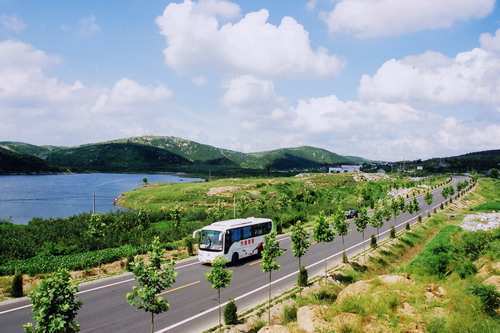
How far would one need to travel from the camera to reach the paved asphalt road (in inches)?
837

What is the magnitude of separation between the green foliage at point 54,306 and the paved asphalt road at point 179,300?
23.7 ft

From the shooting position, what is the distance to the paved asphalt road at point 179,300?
2127 centimetres

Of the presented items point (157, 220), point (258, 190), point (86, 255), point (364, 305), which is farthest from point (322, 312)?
point (258, 190)

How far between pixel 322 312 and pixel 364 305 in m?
2.81

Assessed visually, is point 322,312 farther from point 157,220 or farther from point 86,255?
point 157,220

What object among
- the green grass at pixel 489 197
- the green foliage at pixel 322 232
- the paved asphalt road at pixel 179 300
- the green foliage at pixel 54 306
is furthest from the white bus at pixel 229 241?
the green grass at pixel 489 197

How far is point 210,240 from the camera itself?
33250 mm

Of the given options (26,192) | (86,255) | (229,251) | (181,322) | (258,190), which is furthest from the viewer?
(26,192)

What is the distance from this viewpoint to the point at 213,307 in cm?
2406

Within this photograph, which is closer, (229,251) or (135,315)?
(135,315)

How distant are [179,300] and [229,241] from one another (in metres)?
8.66

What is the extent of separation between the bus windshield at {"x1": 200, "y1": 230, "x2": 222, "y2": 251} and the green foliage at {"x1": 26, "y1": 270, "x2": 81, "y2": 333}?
61.7 ft

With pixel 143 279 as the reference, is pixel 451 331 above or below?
below

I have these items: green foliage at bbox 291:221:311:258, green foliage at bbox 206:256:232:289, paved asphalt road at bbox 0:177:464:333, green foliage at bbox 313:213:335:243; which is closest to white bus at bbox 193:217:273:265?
paved asphalt road at bbox 0:177:464:333
